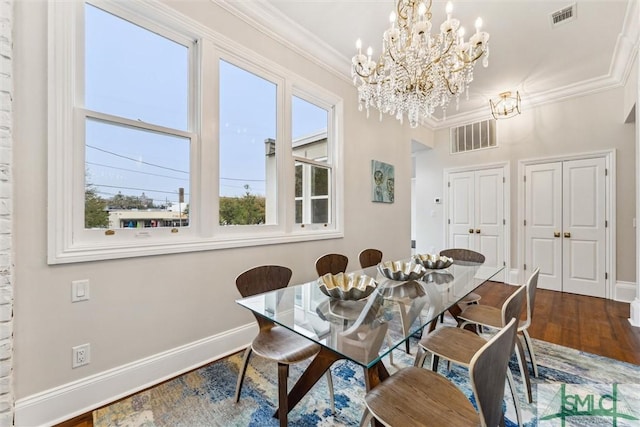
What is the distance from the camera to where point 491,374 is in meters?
0.86

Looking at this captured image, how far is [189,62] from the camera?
7.02 ft

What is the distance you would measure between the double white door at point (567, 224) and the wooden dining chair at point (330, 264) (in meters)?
3.67

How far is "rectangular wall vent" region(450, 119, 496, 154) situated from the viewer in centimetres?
472

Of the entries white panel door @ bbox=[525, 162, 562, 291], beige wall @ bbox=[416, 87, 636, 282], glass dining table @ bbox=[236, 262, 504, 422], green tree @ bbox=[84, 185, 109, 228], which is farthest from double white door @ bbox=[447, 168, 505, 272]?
green tree @ bbox=[84, 185, 109, 228]

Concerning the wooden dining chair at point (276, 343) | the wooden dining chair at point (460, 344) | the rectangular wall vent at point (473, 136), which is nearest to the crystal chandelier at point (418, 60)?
the wooden dining chair at point (460, 344)

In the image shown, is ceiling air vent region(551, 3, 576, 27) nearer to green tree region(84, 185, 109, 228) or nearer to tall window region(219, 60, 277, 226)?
tall window region(219, 60, 277, 226)

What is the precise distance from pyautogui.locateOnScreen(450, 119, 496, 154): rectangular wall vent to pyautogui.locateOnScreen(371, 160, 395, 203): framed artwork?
1941 millimetres

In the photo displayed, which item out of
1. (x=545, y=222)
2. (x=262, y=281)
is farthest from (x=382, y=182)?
(x=545, y=222)

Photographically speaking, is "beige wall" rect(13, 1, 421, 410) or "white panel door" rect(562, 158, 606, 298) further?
"white panel door" rect(562, 158, 606, 298)

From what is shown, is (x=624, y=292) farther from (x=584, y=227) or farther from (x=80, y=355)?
(x=80, y=355)

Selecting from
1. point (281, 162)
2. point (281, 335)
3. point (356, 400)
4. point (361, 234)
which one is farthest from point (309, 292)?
point (361, 234)

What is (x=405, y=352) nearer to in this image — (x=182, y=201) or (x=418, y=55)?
(x=182, y=201)

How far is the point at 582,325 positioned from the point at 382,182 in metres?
2.68

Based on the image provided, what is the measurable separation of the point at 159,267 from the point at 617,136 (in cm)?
562
